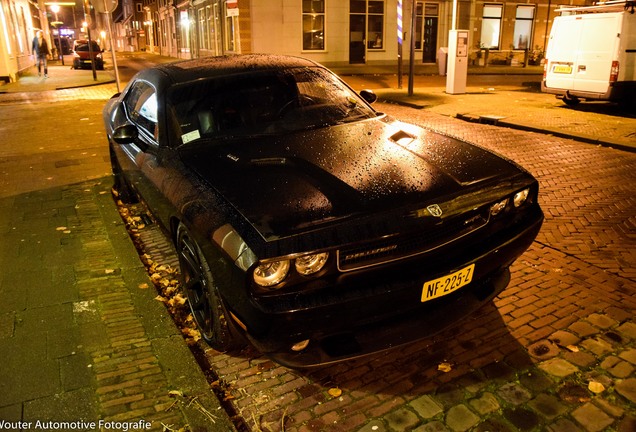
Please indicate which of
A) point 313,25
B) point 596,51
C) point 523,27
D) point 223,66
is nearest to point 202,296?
point 223,66

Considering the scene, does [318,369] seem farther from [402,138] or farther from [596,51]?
[596,51]

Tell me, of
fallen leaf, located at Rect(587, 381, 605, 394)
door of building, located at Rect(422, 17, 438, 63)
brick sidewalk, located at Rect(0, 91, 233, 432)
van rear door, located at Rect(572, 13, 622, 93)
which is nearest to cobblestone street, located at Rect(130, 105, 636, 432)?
fallen leaf, located at Rect(587, 381, 605, 394)

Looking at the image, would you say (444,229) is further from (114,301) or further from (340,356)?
(114,301)

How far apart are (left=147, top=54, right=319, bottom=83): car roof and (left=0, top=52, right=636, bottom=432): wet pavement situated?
5.42ft

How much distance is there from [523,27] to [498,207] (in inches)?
1179

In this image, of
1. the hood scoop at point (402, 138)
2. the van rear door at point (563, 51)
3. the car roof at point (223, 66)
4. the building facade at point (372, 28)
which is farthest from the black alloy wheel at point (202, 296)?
the building facade at point (372, 28)

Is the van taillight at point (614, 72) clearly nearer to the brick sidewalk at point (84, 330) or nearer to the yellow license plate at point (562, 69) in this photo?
the yellow license plate at point (562, 69)

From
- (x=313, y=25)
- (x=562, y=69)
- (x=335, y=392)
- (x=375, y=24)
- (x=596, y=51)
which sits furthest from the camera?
(x=375, y=24)

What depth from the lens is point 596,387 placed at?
272cm

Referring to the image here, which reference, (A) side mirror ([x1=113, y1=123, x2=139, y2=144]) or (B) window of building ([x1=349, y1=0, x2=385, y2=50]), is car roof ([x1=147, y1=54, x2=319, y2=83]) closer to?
(A) side mirror ([x1=113, y1=123, x2=139, y2=144])

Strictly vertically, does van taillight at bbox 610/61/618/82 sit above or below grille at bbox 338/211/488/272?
above

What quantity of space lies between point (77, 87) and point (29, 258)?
1688cm

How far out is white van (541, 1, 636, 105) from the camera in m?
10.6

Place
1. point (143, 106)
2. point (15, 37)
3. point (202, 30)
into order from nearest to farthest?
point (143, 106), point (15, 37), point (202, 30)
